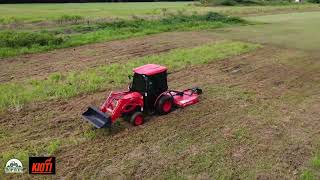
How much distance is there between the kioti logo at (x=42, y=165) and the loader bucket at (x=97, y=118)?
170cm

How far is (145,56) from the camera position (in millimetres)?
21031

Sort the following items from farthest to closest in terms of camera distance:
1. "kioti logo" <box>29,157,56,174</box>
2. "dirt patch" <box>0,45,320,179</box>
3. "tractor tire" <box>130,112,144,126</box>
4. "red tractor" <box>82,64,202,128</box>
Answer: "tractor tire" <box>130,112,144,126</box>
"red tractor" <box>82,64,202,128</box>
"dirt patch" <box>0,45,320,179</box>
"kioti logo" <box>29,157,56,174</box>

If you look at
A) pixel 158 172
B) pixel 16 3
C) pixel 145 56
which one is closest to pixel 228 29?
pixel 145 56

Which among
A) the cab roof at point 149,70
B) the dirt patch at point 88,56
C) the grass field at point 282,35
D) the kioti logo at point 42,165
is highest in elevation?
the cab roof at point 149,70

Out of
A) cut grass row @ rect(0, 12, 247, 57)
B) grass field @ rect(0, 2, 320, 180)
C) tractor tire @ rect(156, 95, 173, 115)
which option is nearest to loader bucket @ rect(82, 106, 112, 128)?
grass field @ rect(0, 2, 320, 180)

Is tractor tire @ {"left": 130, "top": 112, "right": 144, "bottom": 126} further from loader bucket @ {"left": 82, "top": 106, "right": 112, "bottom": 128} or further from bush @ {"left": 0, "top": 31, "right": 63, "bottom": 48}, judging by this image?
bush @ {"left": 0, "top": 31, "right": 63, "bottom": 48}

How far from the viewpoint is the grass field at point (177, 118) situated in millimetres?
9359

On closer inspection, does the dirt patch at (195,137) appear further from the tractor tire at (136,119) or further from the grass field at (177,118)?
the tractor tire at (136,119)

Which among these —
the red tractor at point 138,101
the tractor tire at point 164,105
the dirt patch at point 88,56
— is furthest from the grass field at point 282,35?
the red tractor at point 138,101

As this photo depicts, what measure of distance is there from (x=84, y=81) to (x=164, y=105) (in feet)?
16.2

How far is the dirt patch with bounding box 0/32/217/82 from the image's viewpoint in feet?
58.2

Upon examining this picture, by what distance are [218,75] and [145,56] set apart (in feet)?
16.2

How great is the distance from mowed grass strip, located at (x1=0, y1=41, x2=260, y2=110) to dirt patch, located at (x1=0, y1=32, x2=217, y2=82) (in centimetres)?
101

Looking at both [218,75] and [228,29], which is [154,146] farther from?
[228,29]
